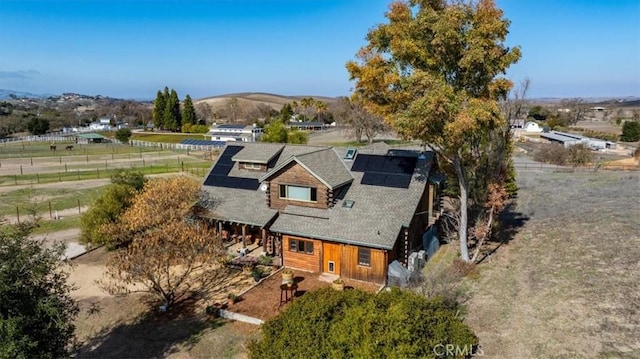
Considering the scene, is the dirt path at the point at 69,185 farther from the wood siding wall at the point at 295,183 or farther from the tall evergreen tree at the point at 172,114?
the tall evergreen tree at the point at 172,114

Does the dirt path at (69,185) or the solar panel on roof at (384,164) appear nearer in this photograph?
the solar panel on roof at (384,164)

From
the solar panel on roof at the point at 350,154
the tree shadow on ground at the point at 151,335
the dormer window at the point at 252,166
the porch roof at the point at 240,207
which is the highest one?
the solar panel on roof at the point at 350,154

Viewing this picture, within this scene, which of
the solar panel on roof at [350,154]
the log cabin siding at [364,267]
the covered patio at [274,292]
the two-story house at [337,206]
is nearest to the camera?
the covered patio at [274,292]

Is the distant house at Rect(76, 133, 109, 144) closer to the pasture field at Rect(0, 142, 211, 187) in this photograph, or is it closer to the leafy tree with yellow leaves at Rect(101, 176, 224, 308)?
the pasture field at Rect(0, 142, 211, 187)

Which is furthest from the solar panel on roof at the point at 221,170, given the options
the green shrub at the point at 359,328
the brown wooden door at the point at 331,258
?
the green shrub at the point at 359,328

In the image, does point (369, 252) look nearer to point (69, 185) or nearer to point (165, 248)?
point (165, 248)

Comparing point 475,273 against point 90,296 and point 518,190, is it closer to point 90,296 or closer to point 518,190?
point 90,296

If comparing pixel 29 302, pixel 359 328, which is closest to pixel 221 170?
pixel 29 302
